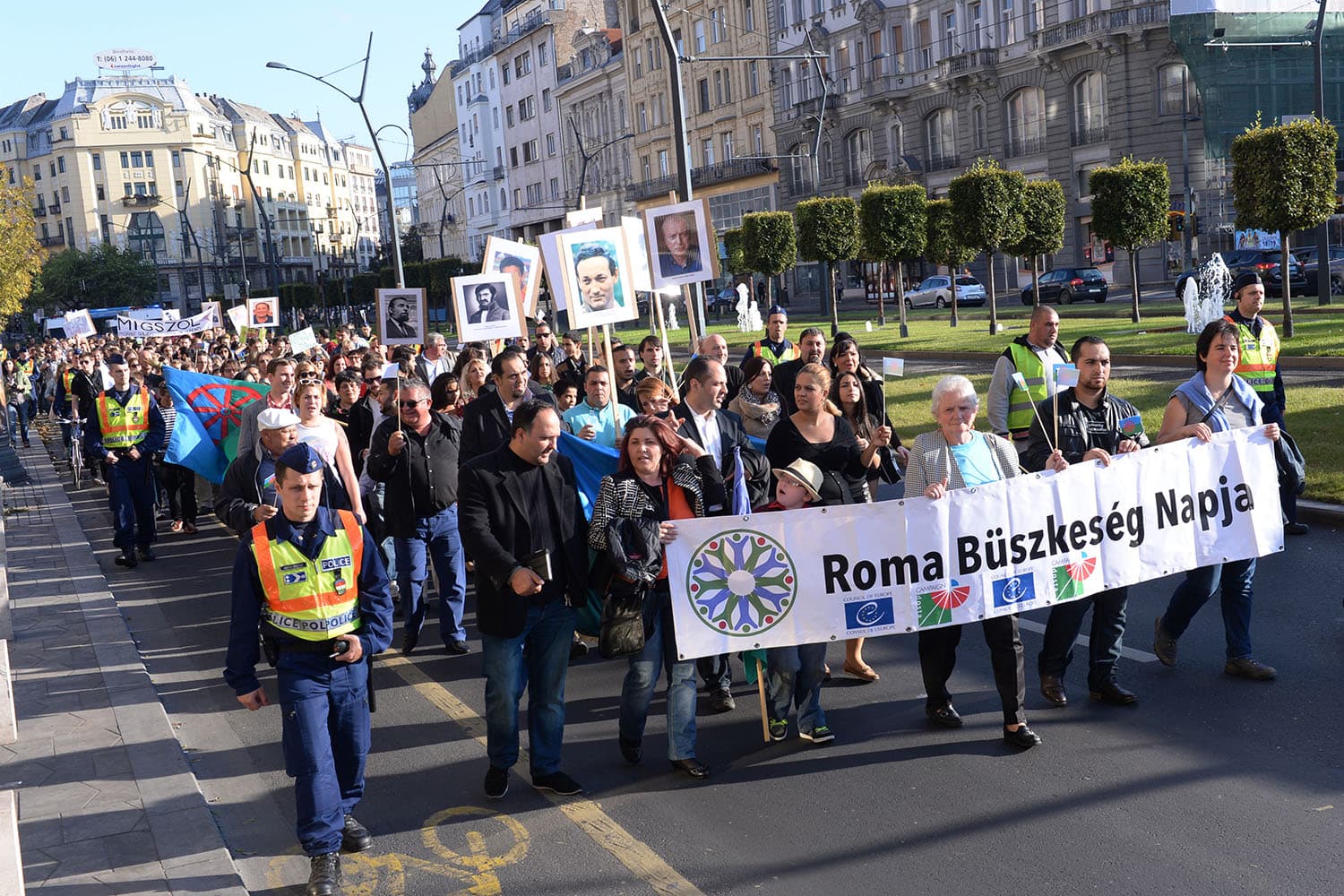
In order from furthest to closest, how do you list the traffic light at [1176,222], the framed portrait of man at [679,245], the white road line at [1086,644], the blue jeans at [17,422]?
the traffic light at [1176,222], the blue jeans at [17,422], the framed portrait of man at [679,245], the white road line at [1086,644]

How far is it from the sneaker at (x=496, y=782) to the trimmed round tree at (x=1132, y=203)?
2730 centimetres

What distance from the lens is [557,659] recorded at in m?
5.89

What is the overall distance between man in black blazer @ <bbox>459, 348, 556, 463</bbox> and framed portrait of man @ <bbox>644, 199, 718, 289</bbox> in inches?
132

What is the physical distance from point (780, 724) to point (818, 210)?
30693 mm

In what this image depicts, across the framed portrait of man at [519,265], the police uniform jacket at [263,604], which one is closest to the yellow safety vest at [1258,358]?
the police uniform jacket at [263,604]

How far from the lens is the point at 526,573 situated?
5.58 m

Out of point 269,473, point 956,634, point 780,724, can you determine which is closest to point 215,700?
point 269,473

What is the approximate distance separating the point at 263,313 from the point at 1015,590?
905 inches

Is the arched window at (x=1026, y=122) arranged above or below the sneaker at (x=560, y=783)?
above

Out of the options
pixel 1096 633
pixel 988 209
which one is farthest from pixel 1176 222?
pixel 1096 633

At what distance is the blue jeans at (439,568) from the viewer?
8.57 meters

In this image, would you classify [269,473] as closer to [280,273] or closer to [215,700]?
[215,700]

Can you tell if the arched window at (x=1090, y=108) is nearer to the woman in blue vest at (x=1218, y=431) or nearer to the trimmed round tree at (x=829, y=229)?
the trimmed round tree at (x=829, y=229)

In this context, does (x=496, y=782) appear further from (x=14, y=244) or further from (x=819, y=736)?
(x=14, y=244)
